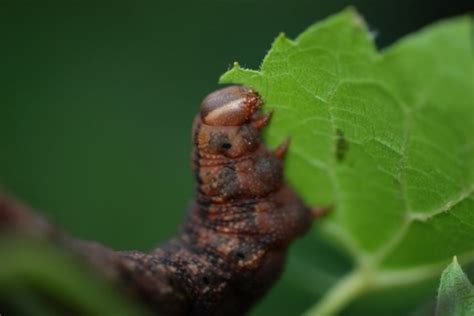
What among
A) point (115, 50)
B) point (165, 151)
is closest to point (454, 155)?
point (165, 151)

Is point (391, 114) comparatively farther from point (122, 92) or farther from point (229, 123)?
point (122, 92)

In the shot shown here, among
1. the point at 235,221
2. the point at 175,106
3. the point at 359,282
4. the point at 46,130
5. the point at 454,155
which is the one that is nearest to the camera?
the point at 454,155

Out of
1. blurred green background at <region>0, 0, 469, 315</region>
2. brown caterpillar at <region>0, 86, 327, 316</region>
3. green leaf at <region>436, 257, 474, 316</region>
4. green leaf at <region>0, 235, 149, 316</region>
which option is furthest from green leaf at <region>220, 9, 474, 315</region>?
blurred green background at <region>0, 0, 469, 315</region>

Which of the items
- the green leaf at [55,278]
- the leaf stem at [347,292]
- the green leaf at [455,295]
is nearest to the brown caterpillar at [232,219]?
the leaf stem at [347,292]

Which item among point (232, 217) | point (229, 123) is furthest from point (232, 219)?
point (229, 123)

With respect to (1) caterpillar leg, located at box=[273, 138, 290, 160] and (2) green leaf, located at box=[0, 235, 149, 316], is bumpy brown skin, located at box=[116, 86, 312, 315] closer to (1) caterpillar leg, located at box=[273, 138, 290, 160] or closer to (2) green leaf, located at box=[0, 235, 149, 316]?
(1) caterpillar leg, located at box=[273, 138, 290, 160]

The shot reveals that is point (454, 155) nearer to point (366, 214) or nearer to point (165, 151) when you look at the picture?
point (366, 214)
